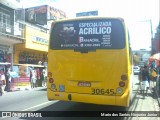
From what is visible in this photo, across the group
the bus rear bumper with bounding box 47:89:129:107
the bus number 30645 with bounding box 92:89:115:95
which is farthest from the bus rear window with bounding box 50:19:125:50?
the bus rear bumper with bounding box 47:89:129:107

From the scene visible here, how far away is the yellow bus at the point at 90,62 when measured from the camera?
862 cm

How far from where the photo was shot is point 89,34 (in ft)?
29.8

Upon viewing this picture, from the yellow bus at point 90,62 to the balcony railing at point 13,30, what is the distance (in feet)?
57.8

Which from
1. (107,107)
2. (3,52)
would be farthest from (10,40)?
(107,107)

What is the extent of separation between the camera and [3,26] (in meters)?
26.9

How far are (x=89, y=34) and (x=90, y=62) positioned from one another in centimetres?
86

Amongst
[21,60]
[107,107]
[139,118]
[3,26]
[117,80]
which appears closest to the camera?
[117,80]

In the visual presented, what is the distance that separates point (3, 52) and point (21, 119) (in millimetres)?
19484

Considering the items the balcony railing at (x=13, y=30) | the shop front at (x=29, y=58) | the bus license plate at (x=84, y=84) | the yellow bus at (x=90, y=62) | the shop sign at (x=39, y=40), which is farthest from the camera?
the shop sign at (x=39, y=40)

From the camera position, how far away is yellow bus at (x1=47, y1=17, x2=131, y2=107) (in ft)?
28.3

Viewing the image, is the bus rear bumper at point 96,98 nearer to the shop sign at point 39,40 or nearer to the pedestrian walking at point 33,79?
the pedestrian walking at point 33,79

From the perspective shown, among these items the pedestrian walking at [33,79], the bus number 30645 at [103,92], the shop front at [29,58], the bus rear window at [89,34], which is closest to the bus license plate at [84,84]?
the bus number 30645 at [103,92]

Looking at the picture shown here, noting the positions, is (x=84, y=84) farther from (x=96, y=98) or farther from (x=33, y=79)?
(x=33, y=79)

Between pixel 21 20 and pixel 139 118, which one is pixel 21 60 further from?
pixel 139 118
